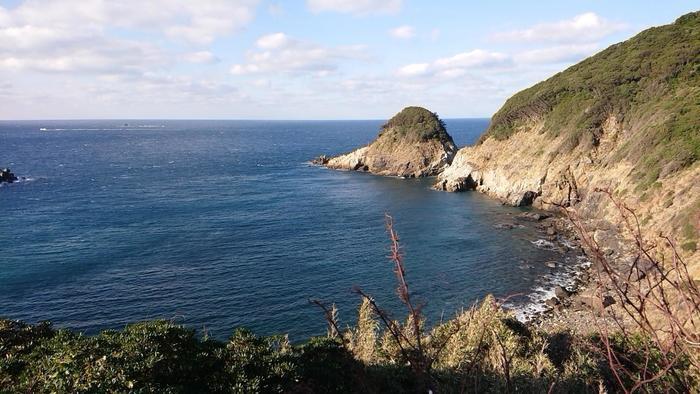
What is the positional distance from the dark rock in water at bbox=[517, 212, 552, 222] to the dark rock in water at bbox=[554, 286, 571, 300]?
2537cm

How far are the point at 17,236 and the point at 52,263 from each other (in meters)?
15.3

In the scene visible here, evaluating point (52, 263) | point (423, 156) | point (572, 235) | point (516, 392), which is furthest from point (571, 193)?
point (52, 263)

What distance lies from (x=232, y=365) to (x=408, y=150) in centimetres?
11138

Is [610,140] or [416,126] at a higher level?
[416,126]

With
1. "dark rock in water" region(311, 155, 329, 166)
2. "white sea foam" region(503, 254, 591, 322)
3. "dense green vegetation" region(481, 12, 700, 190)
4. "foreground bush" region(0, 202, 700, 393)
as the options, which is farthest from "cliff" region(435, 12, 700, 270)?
"dark rock in water" region(311, 155, 329, 166)

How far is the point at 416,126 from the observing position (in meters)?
126

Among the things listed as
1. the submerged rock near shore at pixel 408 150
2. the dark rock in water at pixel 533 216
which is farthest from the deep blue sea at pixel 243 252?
the submerged rock near shore at pixel 408 150

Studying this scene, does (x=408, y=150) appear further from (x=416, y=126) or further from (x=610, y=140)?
→ (x=610, y=140)

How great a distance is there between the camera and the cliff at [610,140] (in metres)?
54.1

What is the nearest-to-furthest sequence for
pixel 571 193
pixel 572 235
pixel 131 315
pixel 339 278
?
pixel 131 315 → pixel 339 278 → pixel 572 235 → pixel 571 193

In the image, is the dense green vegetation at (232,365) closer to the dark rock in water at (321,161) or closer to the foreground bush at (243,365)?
the foreground bush at (243,365)

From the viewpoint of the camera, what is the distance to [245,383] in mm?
13148

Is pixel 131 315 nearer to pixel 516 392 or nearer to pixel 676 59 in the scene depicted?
pixel 516 392

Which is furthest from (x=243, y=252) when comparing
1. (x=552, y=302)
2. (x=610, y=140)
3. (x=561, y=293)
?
(x=610, y=140)
